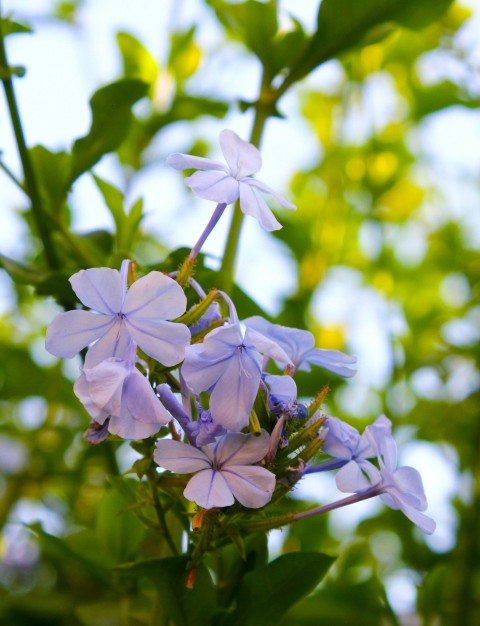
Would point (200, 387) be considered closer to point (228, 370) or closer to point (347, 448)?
point (228, 370)

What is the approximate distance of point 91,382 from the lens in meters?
0.42

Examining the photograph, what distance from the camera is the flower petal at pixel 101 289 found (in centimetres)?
45

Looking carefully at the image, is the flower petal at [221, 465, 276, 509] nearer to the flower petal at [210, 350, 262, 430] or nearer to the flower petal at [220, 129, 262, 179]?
the flower petal at [210, 350, 262, 430]

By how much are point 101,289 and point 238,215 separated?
0.29 meters

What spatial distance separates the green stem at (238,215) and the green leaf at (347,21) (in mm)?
24

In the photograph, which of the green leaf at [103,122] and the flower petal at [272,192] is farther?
the green leaf at [103,122]

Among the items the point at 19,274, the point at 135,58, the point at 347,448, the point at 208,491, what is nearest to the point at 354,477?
the point at 347,448

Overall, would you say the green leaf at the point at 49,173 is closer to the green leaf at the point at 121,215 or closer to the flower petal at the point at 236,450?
the green leaf at the point at 121,215

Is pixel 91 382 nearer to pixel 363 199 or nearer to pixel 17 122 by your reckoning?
pixel 17 122

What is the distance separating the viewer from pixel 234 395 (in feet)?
1.43

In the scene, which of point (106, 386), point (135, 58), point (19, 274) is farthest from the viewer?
point (135, 58)

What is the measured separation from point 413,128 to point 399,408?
0.50m

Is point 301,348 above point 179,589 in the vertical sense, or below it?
above

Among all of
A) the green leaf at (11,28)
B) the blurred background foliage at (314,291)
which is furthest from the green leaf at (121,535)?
the green leaf at (11,28)
